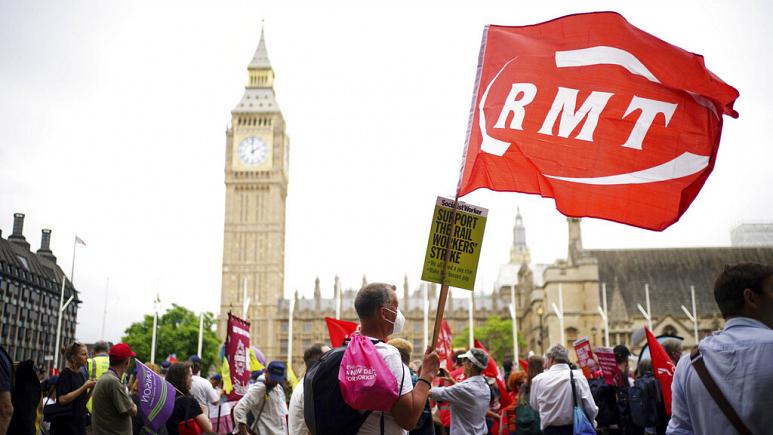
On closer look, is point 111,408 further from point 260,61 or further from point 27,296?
point 260,61

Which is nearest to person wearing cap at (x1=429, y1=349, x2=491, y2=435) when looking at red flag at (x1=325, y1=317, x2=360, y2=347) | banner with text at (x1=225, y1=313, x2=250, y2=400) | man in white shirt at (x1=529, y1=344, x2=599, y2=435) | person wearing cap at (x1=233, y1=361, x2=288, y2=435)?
man in white shirt at (x1=529, y1=344, x2=599, y2=435)

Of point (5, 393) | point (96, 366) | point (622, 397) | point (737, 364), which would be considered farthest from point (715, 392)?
point (96, 366)

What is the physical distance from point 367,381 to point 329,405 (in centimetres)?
34

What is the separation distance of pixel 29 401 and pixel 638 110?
5.06 metres

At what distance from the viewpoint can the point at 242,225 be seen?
294 feet

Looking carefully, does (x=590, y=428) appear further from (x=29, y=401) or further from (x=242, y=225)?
(x=242, y=225)

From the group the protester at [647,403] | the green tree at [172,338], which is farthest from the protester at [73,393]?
the green tree at [172,338]

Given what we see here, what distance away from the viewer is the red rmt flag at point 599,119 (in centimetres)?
487

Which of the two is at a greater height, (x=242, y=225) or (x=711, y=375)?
(x=242, y=225)

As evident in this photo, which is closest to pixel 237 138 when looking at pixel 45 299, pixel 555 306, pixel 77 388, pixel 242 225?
pixel 242 225

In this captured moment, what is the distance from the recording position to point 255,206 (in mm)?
89688

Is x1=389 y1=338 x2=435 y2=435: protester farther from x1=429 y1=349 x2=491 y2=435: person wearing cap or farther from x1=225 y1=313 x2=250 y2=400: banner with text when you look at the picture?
x1=225 y1=313 x2=250 y2=400: banner with text

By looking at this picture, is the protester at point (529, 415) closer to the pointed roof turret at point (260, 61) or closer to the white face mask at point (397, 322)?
the white face mask at point (397, 322)

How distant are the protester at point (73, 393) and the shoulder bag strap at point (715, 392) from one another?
563 centimetres
